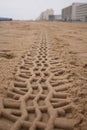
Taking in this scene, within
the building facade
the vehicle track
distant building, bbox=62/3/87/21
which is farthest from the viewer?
distant building, bbox=62/3/87/21

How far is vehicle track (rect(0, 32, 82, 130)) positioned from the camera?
5.65 ft

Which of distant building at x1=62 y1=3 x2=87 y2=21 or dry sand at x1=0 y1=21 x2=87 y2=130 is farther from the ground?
distant building at x1=62 y1=3 x2=87 y2=21

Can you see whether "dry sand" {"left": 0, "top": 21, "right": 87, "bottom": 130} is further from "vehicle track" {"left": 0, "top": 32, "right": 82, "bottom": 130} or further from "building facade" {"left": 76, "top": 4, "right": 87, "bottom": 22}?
"building facade" {"left": 76, "top": 4, "right": 87, "bottom": 22}

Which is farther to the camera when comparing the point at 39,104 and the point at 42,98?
the point at 42,98

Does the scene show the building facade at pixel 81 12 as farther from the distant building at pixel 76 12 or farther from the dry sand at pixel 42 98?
the dry sand at pixel 42 98

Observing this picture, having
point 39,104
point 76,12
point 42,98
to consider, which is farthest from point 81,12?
point 39,104

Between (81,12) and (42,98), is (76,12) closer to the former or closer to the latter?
(81,12)

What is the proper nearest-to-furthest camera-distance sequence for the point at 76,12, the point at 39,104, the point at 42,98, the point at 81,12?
the point at 39,104
the point at 42,98
the point at 81,12
the point at 76,12

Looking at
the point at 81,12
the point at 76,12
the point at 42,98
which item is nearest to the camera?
the point at 42,98

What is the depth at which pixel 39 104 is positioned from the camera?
2107mm

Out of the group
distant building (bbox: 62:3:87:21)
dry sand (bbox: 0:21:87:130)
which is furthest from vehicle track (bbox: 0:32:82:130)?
distant building (bbox: 62:3:87:21)

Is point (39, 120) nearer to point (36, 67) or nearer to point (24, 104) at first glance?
point (24, 104)

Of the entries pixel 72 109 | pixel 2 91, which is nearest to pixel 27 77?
pixel 2 91

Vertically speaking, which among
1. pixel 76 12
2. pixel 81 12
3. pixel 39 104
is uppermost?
pixel 76 12
